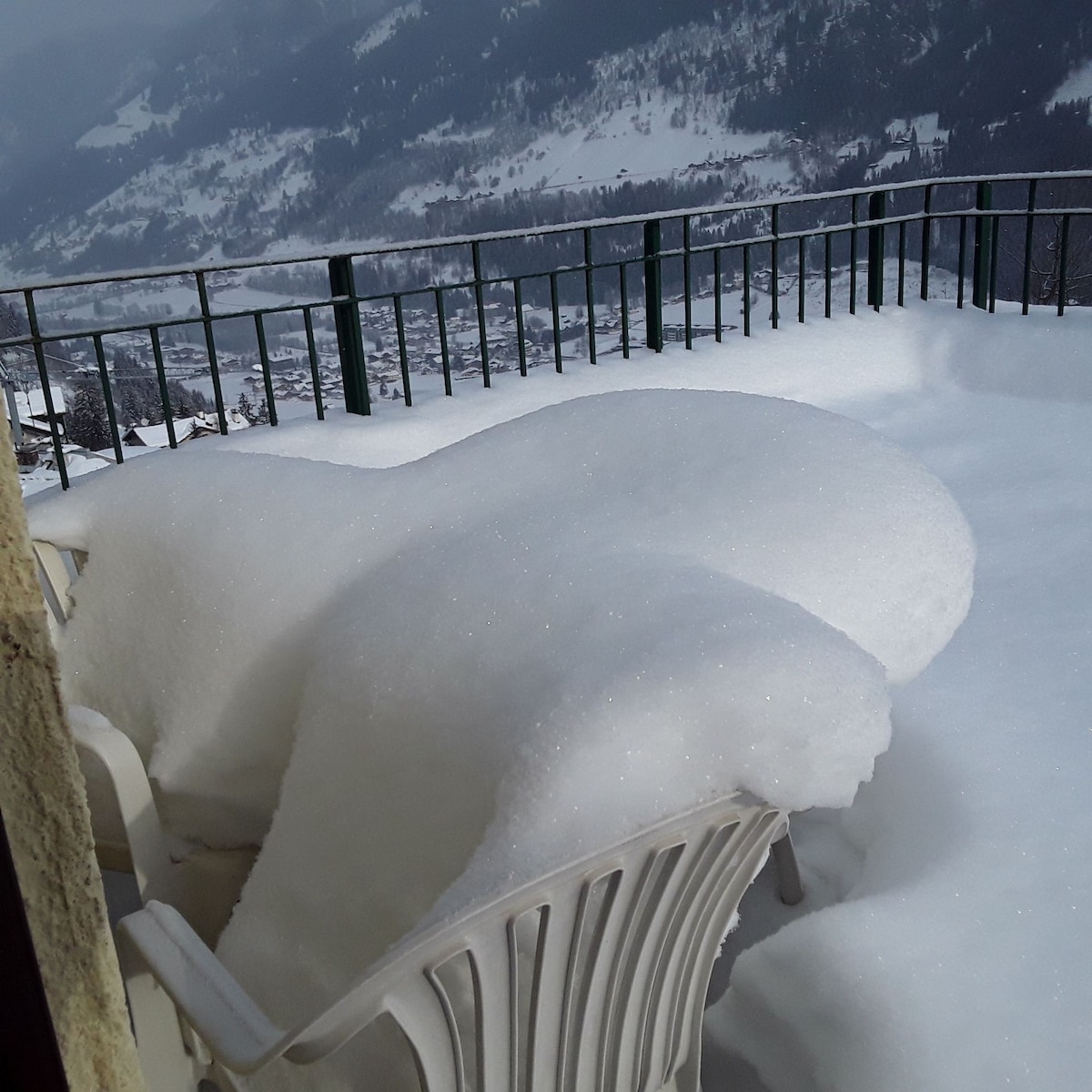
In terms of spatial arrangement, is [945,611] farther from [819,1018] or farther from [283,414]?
[283,414]

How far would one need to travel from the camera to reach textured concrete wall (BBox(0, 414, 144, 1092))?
51 cm

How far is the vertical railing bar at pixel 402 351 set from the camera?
444 centimetres

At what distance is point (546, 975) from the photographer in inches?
31.9

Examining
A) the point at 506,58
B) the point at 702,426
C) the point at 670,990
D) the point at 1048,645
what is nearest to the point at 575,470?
the point at 702,426

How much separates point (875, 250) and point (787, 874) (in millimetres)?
5442

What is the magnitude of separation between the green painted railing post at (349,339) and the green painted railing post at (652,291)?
164 cm

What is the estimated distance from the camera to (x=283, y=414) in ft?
14.7

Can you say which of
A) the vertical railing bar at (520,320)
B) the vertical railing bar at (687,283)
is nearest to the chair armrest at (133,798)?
the vertical railing bar at (520,320)

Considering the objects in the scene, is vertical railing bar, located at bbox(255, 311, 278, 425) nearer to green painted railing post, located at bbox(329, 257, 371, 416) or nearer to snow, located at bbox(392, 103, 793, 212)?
green painted railing post, located at bbox(329, 257, 371, 416)

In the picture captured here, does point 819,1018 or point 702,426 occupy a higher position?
point 702,426

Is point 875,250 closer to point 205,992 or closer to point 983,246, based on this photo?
point 983,246

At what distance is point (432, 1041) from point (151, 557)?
908 millimetres

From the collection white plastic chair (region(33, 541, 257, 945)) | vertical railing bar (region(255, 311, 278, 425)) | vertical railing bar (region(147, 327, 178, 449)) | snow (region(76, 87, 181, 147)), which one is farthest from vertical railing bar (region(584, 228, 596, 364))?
snow (region(76, 87, 181, 147))

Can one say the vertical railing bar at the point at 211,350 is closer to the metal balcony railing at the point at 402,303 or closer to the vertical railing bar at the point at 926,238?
the metal balcony railing at the point at 402,303
